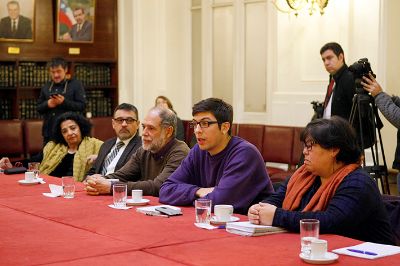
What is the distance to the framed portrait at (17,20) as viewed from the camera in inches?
383

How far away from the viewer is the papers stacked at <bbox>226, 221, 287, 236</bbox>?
3.23 m

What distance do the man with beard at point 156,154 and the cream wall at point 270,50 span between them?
3910 millimetres

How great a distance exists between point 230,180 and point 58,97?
16.7ft

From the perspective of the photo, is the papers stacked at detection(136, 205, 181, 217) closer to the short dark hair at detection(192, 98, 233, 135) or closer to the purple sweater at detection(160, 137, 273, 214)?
the purple sweater at detection(160, 137, 273, 214)

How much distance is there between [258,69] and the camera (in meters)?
10.0

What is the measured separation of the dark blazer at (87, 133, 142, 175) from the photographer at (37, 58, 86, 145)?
291 cm

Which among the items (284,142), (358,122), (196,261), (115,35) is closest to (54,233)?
(196,261)

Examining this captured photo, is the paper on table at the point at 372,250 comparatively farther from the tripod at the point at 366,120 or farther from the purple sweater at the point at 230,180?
the tripod at the point at 366,120

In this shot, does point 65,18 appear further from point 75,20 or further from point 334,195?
point 334,195

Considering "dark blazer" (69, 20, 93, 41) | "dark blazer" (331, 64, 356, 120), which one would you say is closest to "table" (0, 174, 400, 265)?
"dark blazer" (331, 64, 356, 120)

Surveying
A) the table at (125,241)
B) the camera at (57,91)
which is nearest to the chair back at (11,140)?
the camera at (57,91)

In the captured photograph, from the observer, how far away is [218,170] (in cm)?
436

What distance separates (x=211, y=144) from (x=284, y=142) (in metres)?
4.08

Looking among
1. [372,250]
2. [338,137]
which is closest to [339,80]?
[338,137]
